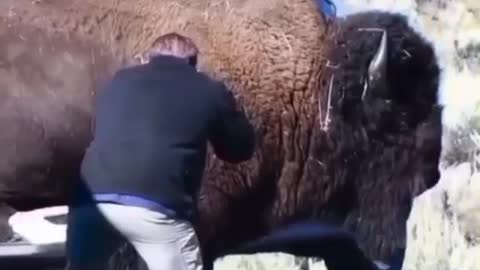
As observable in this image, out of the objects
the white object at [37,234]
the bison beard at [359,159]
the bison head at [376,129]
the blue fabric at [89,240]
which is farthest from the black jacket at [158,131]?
the bison head at [376,129]

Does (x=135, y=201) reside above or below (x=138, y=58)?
below

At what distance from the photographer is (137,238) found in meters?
7.52

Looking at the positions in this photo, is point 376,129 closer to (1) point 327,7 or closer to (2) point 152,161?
(1) point 327,7

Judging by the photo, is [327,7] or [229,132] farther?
[327,7]

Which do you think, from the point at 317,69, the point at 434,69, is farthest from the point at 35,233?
the point at 434,69

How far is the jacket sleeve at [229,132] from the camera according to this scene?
25.2ft

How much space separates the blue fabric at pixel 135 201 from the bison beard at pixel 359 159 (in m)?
2.39

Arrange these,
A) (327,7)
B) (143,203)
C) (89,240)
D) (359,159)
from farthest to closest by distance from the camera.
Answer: (327,7), (359,159), (89,240), (143,203)

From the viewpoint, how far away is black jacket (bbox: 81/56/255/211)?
7.45 metres

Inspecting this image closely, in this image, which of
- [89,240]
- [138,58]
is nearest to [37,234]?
[138,58]

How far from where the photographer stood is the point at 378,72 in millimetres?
10078

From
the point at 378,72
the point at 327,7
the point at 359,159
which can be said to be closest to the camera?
the point at 378,72

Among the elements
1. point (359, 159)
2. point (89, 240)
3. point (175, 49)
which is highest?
point (175, 49)

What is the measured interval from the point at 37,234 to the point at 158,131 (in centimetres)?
231
